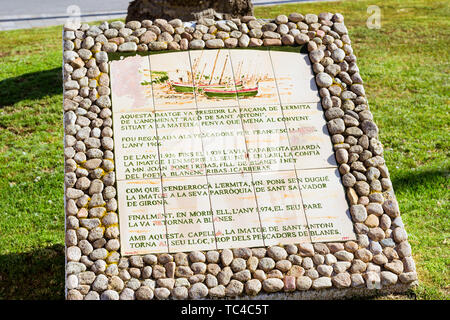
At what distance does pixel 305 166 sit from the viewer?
4.41 m

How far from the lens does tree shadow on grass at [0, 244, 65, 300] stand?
4652mm

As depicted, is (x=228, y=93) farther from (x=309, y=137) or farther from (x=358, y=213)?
(x=358, y=213)

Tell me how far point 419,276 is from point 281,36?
7.54 ft

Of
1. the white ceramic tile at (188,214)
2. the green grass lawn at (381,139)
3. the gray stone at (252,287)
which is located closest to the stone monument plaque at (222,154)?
the white ceramic tile at (188,214)

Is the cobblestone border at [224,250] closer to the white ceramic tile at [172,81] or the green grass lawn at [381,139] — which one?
the white ceramic tile at [172,81]

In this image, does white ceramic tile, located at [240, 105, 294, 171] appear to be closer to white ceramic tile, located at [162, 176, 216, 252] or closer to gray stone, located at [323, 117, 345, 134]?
gray stone, located at [323, 117, 345, 134]

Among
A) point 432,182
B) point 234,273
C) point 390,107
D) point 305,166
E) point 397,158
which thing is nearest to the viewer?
point 234,273

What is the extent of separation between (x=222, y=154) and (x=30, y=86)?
4.88 m

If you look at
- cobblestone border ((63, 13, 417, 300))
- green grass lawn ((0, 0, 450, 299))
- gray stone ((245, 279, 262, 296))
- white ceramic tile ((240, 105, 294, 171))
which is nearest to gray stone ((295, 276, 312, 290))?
cobblestone border ((63, 13, 417, 300))

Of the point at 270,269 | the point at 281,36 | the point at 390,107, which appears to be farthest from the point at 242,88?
the point at 390,107

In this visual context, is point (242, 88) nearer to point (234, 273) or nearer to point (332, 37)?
point (332, 37)

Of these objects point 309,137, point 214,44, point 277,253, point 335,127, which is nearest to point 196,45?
point 214,44

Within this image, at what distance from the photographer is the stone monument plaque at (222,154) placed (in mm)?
4188

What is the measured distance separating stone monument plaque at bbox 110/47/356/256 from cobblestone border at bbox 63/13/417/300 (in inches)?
3.2
